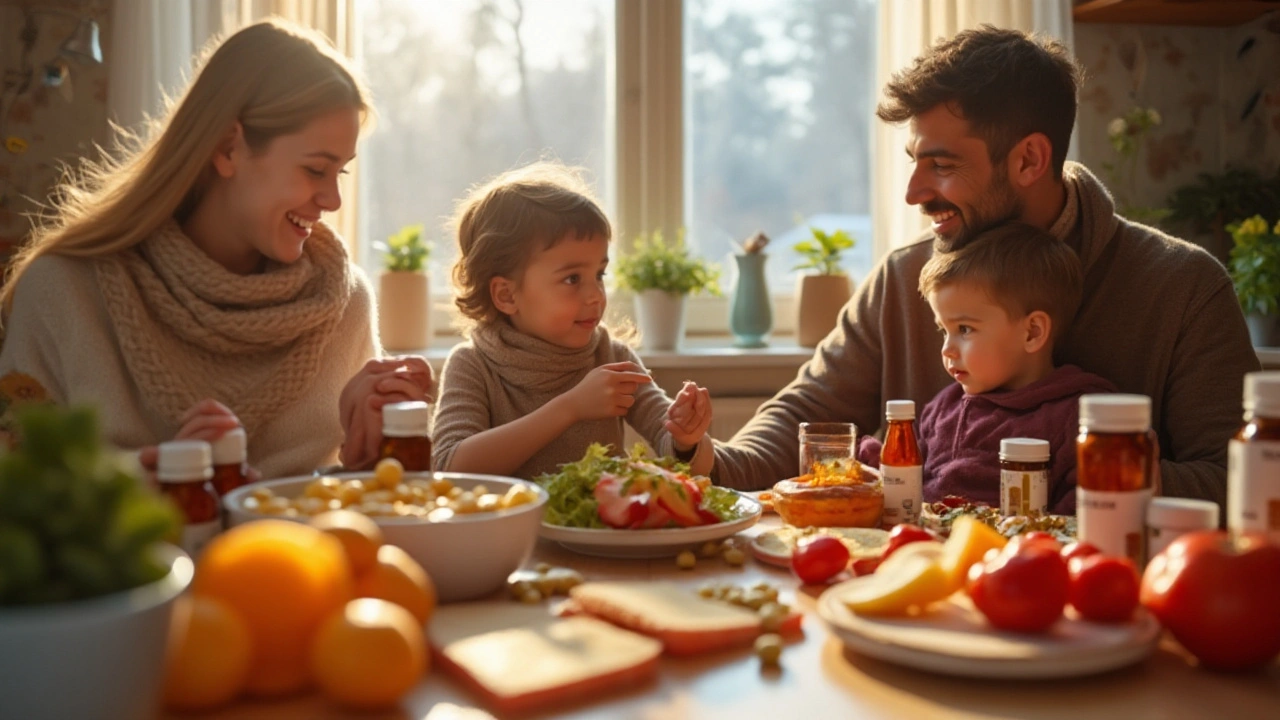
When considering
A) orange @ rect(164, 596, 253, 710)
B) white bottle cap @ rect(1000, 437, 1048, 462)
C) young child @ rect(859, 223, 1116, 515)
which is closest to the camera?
orange @ rect(164, 596, 253, 710)

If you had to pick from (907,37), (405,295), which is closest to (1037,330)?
(907,37)

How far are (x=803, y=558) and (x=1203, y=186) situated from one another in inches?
115

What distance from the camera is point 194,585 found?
0.77m

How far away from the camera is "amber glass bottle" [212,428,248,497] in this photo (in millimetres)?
1128

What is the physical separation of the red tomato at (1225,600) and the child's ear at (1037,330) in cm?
103

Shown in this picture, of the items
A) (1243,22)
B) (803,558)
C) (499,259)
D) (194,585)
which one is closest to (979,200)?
(499,259)

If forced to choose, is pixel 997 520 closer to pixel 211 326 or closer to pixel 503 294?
pixel 503 294

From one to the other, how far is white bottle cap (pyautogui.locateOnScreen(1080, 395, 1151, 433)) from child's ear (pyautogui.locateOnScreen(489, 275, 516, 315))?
4.05 ft

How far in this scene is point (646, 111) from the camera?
3436 millimetres

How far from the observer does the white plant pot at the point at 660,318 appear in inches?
128

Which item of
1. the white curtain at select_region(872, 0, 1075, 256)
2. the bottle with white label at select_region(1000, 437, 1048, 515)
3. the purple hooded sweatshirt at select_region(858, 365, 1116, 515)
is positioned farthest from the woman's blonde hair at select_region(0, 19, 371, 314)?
the white curtain at select_region(872, 0, 1075, 256)

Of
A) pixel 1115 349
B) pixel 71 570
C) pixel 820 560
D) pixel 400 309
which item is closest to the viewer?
pixel 71 570

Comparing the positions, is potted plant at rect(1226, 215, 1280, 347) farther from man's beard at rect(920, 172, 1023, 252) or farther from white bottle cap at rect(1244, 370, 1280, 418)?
white bottle cap at rect(1244, 370, 1280, 418)

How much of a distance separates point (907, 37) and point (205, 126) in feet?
7.31
